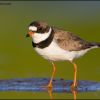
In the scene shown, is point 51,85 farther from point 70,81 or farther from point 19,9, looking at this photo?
point 19,9

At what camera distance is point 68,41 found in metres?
12.1

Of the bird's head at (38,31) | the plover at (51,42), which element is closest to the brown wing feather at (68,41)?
the plover at (51,42)

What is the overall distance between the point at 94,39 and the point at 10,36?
6.27 feet

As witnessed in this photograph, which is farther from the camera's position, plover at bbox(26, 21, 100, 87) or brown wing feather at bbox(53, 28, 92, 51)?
brown wing feather at bbox(53, 28, 92, 51)

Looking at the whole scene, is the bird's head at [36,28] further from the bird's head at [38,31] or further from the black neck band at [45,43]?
the black neck band at [45,43]

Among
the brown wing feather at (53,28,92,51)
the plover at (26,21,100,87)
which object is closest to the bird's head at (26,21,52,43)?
the plover at (26,21,100,87)

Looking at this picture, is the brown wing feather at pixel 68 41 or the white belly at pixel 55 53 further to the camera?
the brown wing feather at pixel 68 41

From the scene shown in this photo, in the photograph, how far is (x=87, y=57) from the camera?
50.1 ft

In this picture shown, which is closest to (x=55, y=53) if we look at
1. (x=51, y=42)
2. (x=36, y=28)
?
(x=51, y=42)

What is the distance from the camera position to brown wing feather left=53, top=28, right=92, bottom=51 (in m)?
11.9

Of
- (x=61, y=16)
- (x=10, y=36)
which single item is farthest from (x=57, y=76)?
(x=61, y=16)

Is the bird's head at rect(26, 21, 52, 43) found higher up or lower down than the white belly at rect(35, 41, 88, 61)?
higher up

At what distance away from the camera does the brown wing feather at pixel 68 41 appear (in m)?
11.9

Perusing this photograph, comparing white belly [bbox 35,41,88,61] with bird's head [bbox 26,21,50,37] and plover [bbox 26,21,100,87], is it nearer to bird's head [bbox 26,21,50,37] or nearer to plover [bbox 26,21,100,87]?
plover [bbox 26,21,100,87]
